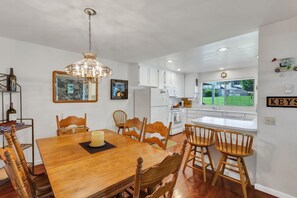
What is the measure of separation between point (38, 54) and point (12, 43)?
367mm

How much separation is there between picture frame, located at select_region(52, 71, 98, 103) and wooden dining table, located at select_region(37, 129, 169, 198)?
4.64 ft

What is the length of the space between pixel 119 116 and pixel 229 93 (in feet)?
13.2

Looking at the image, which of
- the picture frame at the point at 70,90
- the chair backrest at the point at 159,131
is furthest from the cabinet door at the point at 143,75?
the chair backrest at the point at 159,131

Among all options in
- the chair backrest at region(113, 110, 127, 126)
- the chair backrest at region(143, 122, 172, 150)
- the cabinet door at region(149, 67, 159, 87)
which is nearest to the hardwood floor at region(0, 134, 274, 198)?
the chair backrest at region(143, 122, 172, 150)

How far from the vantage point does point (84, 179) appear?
98 centimetres

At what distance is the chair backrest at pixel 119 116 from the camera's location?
381 cm

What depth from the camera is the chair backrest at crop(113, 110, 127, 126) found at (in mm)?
3814

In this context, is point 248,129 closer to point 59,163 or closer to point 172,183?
point 172,183

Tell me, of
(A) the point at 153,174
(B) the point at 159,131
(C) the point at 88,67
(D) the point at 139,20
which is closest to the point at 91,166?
(A) the point at 153,174

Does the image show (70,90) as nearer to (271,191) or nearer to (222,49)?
(222,49)

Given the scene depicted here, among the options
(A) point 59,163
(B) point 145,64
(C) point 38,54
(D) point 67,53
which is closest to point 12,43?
(C) point 38,54

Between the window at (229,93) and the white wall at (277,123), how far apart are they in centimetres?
326

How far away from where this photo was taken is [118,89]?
3.92 m

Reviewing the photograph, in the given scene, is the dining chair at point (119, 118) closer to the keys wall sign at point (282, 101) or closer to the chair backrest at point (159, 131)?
the chair backrest at point (159, 131)
